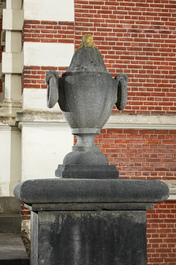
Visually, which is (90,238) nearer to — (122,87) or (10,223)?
(122,87)

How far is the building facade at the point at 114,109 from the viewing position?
18.6ft

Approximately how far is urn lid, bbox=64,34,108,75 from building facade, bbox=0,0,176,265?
247cm

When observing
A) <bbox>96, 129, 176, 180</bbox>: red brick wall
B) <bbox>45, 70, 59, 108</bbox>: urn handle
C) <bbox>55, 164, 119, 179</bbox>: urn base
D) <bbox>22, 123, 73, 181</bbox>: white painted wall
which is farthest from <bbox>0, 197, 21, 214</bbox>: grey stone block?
<bbox>45, 70, 59, 108</bbox>: urn handle

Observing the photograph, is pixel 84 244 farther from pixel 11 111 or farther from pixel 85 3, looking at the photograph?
pixel 85 3

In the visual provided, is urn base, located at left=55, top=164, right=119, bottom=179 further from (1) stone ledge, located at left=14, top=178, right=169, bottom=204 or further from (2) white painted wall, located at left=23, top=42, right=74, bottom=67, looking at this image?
(2) white painted wall, located at left=23, top=42, right=74, bottom=67

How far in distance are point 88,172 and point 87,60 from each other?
0.91 m

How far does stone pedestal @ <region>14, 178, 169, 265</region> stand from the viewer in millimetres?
2631

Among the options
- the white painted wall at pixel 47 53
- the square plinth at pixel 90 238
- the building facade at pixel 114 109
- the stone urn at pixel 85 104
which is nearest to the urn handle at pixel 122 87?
the stone urn at pixel 85 104

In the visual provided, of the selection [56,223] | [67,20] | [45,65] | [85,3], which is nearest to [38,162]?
[45,65]

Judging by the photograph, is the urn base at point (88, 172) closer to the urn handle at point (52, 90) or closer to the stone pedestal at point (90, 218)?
the stone pedestal at point (90, 218)

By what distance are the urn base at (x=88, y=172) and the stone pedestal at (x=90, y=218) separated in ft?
0.88

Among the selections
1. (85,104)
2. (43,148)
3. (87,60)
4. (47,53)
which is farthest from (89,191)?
(47,53)

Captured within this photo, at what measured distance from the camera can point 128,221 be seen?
278 centimetres

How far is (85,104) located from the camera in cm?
304
